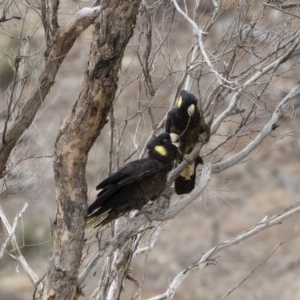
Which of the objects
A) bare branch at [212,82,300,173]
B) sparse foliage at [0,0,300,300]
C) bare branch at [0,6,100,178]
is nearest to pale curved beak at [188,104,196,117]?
sparse foliage at [0,0,300,300]

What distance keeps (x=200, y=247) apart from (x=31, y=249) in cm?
233

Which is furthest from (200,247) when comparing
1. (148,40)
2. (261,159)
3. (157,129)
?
(148,40)

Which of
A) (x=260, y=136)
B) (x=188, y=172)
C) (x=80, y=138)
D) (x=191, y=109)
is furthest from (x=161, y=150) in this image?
(x=80, y=138)

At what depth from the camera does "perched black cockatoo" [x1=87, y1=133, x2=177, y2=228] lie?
16.8 ft

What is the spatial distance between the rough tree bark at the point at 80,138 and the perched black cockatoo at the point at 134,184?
18 centimetres

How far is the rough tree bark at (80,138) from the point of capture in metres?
4.82

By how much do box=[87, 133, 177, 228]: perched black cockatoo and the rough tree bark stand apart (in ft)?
0.60

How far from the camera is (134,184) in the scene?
210 inches

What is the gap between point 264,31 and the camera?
19.8 ft

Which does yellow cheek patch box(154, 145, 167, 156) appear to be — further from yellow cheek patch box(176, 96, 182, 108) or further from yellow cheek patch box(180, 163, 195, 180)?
yellow cheek patch box(176, 96, 182, 108)

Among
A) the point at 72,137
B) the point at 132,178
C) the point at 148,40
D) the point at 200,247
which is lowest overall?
the point at 200,247

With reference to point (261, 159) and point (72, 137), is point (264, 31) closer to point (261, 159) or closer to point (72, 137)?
point (72, 137)

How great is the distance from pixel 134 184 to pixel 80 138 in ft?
1.96

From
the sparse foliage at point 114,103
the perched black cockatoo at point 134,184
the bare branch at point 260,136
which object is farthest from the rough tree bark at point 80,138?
the bare branch at point 260,136
